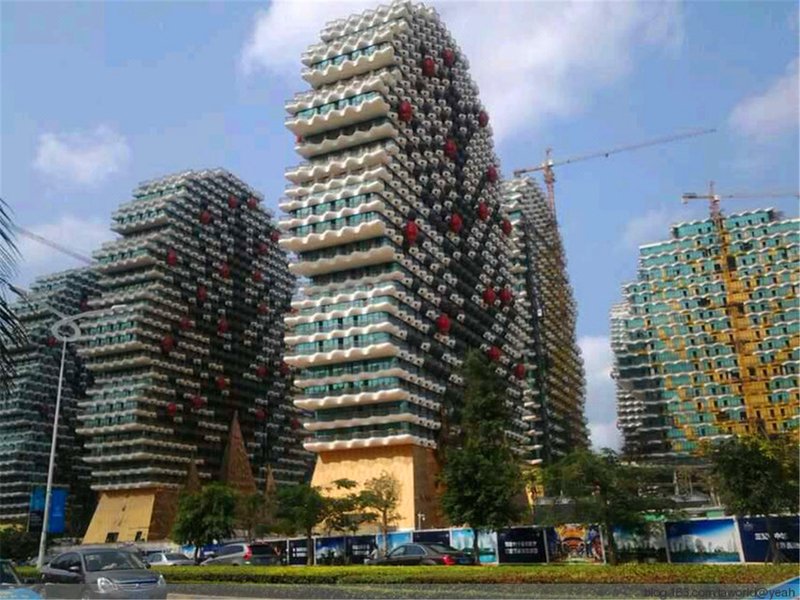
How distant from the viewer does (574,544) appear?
133 feet

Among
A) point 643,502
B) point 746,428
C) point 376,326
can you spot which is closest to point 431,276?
point 376,326

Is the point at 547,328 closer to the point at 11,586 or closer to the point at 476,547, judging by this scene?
the point at 476,547

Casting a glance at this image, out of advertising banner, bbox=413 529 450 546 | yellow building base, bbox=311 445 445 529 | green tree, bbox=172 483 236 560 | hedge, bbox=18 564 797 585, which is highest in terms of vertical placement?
yellow building base, bbox=311 445 445 529

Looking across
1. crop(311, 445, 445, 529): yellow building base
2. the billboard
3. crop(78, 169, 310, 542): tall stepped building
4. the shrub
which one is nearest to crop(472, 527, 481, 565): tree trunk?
the shrub

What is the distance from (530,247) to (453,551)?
11571 cm

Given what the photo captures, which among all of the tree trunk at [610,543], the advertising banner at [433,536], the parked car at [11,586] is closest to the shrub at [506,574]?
the tree trunk at [610,543]

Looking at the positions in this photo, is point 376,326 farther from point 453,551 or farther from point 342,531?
point 453,551

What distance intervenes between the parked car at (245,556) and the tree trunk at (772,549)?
81.4ft

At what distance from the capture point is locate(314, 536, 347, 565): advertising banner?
50.0 metres

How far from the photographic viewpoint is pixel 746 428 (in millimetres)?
119750

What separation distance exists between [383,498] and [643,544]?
33.5m

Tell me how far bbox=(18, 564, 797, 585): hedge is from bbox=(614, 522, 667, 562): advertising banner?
11.9 metres

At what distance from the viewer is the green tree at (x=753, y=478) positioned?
117 feet

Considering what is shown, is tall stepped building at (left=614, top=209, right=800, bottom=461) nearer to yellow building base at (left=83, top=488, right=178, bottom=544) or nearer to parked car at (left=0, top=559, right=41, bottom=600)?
yellow building base at (left=83, top=488, right=178, bottom=544)
